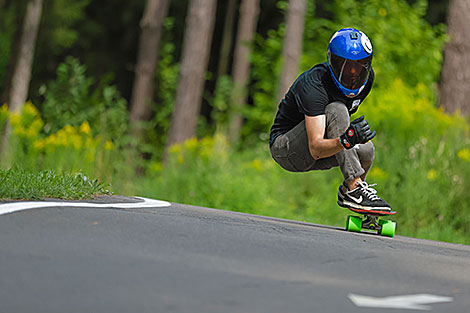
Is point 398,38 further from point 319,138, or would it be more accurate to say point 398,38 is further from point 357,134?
point 357,134

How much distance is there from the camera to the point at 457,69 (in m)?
14.9

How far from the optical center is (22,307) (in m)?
3.28

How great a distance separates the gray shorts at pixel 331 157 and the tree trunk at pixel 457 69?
8.53 meters

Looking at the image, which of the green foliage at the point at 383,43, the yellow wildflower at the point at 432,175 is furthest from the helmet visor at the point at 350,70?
the green foliage at the point at 383,43

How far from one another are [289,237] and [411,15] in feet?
55.6

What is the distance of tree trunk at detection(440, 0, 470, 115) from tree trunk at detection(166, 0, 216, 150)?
521 cm

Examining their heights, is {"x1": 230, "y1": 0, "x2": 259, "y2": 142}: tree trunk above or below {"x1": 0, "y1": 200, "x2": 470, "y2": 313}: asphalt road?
above

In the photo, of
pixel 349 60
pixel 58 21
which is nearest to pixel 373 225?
pixel 349 60

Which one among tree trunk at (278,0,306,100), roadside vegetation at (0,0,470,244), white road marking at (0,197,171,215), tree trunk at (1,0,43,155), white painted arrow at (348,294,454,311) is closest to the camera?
white painted arrow at (348,294,454,311)

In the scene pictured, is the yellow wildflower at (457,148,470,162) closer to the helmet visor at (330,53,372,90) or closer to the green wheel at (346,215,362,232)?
the green wheel at (346,215,362,232)

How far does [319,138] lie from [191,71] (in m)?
11.3

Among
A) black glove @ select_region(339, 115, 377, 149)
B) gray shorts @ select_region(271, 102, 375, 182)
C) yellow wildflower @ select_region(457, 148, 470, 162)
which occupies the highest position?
black glove @ select_region(339, 115, 377, 149)

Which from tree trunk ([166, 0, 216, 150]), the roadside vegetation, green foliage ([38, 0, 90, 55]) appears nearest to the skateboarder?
the roadside vegetation

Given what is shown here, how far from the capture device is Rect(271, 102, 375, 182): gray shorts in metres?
6.43
